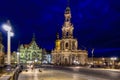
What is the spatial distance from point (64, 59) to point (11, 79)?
154 m

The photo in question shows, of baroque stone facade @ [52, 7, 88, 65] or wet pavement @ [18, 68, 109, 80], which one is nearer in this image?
wet pavement @ [18, 68, 109, 80]

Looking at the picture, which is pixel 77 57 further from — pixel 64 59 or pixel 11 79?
pixel 11 79

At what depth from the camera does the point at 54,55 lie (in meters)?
187

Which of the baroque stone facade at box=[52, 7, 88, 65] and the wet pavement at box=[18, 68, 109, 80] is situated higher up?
the baroque stone facade at box=[52, 7, 88, 65]

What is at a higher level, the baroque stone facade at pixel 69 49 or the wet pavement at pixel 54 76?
the baroque stone facade at pixel 69 49

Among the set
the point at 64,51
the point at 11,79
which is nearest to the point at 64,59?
the point at 64,51

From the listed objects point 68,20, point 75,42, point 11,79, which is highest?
point 68,20

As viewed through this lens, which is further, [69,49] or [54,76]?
[69,49]

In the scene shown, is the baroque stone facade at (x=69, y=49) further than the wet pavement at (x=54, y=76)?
Yes

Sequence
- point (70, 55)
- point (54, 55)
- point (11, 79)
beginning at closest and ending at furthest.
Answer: point (11, 79), point (70, 55), point (54, 55)

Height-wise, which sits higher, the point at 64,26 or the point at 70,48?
the point at 64,26

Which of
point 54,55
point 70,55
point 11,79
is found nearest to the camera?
point 11,79

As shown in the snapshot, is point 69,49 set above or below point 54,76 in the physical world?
above

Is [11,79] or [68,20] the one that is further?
[68,20]
